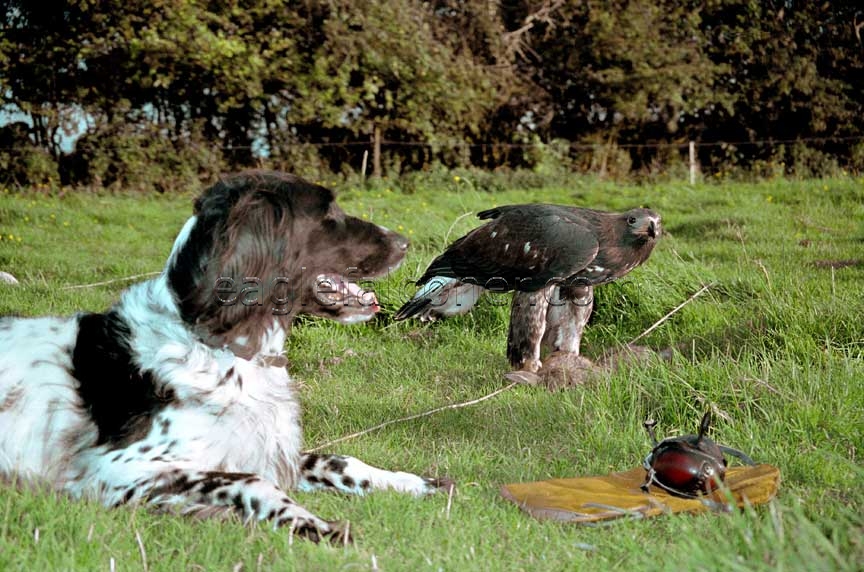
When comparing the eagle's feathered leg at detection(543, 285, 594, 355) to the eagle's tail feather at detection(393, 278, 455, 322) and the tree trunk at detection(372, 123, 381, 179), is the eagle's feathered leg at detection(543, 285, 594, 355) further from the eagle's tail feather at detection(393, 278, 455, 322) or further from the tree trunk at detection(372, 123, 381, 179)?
the tree trunk at detection(372, 123, 381, 179)

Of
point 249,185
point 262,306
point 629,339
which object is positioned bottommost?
point 629,339

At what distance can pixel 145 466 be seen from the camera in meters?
3.40

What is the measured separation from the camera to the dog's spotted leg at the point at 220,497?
124 inches

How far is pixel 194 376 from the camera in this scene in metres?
3.55

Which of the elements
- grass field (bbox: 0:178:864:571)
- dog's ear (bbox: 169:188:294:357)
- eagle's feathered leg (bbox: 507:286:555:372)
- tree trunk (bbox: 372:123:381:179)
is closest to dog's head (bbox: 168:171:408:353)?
dog's ear (bbox: 169:188:294:357)

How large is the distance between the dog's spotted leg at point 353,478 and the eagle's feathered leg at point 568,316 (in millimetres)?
2122

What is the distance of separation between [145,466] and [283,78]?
15.7 m

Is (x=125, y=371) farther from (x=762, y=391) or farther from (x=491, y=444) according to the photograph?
(x=762, y=391)

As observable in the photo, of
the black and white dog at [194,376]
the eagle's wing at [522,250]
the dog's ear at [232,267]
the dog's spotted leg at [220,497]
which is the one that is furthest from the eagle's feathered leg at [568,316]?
the dog's spotted leg at [220,497]

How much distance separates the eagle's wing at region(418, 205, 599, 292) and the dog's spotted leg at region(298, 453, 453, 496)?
1761 mm

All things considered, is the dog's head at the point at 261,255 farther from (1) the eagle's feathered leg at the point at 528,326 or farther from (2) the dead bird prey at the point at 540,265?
(1) the eagle's feathered leg at the point at 528,326

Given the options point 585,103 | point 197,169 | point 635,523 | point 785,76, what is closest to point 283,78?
point 197,169

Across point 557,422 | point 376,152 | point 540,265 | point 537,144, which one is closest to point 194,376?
point 557,422

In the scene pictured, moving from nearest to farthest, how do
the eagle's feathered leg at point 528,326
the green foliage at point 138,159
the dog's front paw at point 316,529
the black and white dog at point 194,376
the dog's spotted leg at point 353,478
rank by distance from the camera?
the dog's front paw at point 316,529
the black and white dog at point 194,376
the dog's spotted leg at point 353,478
the eagle's feathered leg at point 528,326
the green foliage at point 138,159
